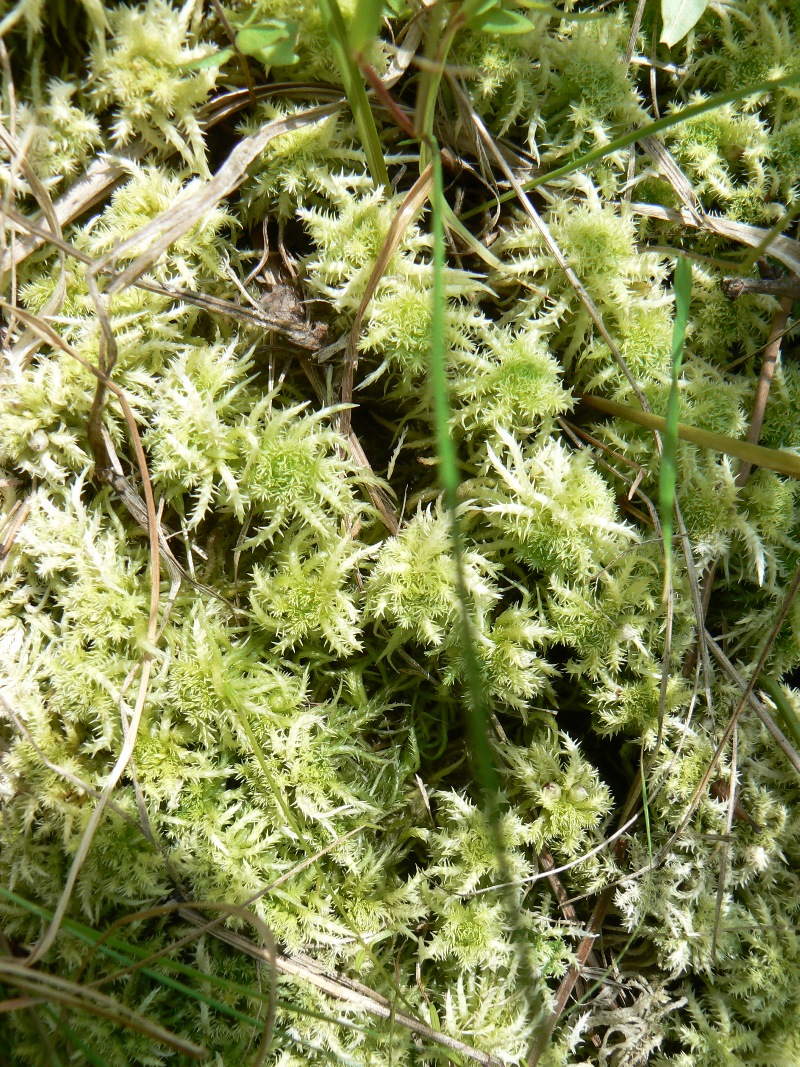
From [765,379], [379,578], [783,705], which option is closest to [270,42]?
[379,578]

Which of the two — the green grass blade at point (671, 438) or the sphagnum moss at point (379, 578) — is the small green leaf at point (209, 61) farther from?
the green grass blade at point (671, 438)

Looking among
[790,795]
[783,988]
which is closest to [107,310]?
[790,795]

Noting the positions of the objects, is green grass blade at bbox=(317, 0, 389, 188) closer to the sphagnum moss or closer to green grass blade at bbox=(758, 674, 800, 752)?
the sphagnum moss

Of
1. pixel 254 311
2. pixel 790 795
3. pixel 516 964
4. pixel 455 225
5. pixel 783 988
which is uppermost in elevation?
pixel 455 225

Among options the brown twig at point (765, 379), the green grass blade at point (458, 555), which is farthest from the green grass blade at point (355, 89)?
the brown twig at point (765, 379)

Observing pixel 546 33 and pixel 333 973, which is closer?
pixel 333 973

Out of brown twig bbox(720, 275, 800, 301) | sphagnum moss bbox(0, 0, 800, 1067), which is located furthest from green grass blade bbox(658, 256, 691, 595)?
brown twig bbox(720, 275, 800, 301)

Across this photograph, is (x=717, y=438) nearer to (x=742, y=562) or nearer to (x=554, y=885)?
(x=742, y=562)

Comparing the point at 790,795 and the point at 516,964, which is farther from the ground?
the point at 790,795
